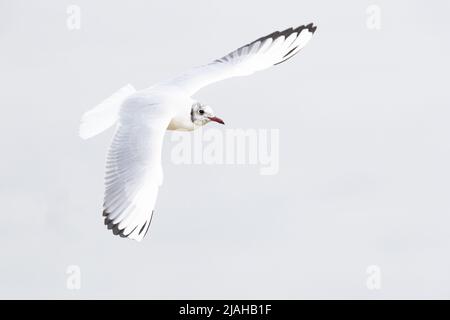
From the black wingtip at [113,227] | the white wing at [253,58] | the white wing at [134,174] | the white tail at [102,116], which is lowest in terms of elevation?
the black wingtip at [113,227]

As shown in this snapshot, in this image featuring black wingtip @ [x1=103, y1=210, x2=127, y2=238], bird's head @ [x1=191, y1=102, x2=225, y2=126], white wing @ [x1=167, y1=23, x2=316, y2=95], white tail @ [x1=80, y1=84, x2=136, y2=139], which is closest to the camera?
black wingtip @ [x1=103, y1=210, x2=127, y2=238]

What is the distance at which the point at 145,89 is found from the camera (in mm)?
9242

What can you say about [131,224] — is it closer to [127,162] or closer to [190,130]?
[127,162]

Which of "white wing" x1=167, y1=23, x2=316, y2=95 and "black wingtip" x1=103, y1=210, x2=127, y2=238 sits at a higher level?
"white wing" x1=167, y1=23, x2=316, y2=95

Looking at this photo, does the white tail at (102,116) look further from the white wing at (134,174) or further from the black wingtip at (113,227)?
the black wingtip at (113,227)

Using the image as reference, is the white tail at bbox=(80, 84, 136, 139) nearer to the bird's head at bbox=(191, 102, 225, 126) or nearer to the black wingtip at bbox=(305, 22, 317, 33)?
the bird's head at bbox=(191, 102, 225, 126)

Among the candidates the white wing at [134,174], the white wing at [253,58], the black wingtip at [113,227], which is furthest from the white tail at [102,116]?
the black wingtip at [113,227]

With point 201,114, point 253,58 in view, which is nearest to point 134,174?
point 201,114

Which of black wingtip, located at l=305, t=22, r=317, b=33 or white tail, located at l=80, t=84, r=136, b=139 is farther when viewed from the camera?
black wingtip, located at l=305, t=22, r=317, b=33

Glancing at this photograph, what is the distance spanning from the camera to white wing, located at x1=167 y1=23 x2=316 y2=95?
9.71 m

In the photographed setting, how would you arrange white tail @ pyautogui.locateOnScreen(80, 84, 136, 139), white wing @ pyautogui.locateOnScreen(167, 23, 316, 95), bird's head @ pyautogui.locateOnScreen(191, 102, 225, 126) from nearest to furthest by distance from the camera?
white tail @ pyautogui.locateOnScreen(80, 84, 136, 139) < bird's head @ pyautogui.locateOnScreen(191, 102, 225, 126) < white wing @ pyautogui.locateOnScreen(167, 23, 316, 95)

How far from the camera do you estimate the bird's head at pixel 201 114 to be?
29.5 feet

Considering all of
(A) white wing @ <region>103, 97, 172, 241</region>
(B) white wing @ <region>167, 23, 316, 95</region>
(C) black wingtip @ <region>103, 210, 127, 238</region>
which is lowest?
(C) black wingtip @ <region>103, 210, 127, 238</region>

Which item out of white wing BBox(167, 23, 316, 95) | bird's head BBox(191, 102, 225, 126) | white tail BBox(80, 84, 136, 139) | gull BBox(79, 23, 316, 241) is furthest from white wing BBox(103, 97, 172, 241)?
white wing BBox(167, 23, 316, 95)
